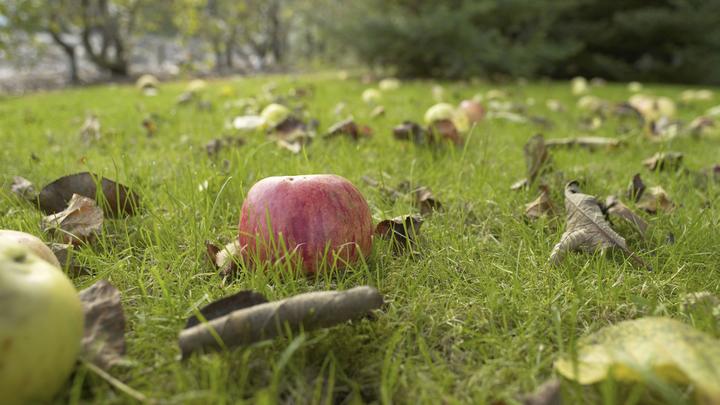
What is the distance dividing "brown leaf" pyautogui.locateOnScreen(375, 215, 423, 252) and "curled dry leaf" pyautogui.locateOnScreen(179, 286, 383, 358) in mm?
524

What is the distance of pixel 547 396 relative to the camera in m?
0.85

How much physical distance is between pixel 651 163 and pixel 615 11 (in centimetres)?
911

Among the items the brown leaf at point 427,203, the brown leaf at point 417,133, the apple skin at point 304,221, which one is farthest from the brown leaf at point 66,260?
the brown leaf at point 417,133

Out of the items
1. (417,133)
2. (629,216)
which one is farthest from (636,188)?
(417,133)

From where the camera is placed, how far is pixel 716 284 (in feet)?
4.35

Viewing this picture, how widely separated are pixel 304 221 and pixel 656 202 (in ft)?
4.34

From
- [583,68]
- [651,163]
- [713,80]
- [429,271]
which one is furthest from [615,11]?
[429,271]

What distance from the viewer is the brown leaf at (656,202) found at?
1.83 metres

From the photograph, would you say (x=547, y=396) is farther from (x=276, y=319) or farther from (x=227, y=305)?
(x=227, y=305)

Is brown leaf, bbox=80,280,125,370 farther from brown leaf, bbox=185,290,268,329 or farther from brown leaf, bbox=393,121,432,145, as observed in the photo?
brown leaf, bbox=393,121,432,145

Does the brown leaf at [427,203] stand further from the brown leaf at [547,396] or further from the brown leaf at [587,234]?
the brown leaf at [547,396]

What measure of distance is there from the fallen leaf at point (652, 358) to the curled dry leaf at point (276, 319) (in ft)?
1.25

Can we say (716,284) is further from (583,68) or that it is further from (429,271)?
(583,68)

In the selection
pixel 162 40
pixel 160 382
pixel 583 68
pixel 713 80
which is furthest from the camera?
pixel 162 40
